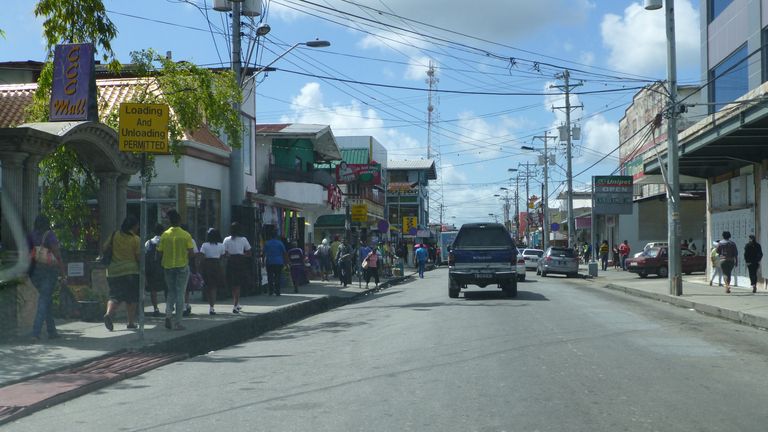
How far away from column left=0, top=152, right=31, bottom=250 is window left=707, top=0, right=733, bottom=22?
25217 millimetres

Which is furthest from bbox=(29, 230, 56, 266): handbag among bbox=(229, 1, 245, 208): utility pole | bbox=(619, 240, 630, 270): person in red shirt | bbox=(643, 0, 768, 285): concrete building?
bbox=(619, 240, 630, 270): person in red shirt

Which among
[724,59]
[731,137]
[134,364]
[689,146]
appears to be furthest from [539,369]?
[724,59]

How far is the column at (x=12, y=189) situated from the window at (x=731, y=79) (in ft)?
71.4

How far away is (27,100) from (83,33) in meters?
10.6

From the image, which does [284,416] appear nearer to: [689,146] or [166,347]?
[166,347]

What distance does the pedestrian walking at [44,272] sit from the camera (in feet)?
40.7

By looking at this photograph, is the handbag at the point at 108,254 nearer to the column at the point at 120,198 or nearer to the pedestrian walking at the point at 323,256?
the column at the point at 120,198

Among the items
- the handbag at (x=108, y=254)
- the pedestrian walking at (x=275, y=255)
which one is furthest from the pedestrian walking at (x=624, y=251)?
the handbag at (x=108, y=254)

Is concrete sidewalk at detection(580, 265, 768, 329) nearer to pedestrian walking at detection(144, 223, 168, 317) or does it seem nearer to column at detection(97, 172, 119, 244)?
pedestrian walking at detection(144, 223, 168, 317)

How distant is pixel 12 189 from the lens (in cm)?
1305

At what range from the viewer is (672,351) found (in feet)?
37.7

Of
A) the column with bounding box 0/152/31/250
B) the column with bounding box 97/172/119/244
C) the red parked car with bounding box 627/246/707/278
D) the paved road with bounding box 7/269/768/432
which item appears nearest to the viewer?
the paved road with bounding box 7/269/768/432

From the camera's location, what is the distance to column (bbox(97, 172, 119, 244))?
53.7ft

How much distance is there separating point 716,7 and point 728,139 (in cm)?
981
